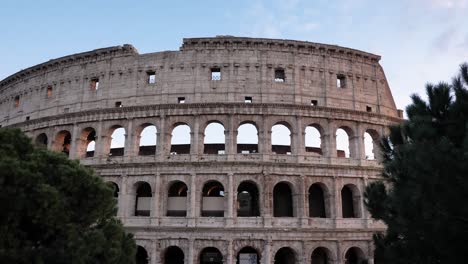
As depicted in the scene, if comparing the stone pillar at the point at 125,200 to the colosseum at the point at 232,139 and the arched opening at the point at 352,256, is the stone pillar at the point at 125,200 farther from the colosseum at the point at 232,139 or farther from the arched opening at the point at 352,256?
the arched opening at the point at 352,256

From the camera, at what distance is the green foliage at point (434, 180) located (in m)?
7.06

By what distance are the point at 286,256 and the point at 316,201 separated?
13.3ft

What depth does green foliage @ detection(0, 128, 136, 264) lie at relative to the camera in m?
8.97

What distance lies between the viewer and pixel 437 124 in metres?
8.48

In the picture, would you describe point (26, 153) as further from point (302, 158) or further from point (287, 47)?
point (287, 47)

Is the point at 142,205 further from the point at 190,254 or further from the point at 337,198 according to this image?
the point at 337,198

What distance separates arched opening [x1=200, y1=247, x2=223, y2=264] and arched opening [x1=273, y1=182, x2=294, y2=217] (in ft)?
15.1

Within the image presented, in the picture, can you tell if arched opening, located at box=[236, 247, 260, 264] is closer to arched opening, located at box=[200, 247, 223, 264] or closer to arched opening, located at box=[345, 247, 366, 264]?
arched opening, located at box=[200, 247, 223, 264]

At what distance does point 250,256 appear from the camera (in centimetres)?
2212

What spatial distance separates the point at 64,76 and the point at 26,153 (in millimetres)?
18331

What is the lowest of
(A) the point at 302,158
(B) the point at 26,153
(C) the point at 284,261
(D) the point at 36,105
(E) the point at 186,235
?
(C) the point at 284,261

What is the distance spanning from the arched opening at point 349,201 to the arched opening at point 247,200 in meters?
5.79

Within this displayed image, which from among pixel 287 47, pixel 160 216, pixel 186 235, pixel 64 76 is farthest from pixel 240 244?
pixel 64 76

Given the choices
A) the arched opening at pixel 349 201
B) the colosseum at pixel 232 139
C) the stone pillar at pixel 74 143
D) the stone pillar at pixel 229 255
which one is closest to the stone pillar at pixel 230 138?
the colosseum at pixel 232 139
